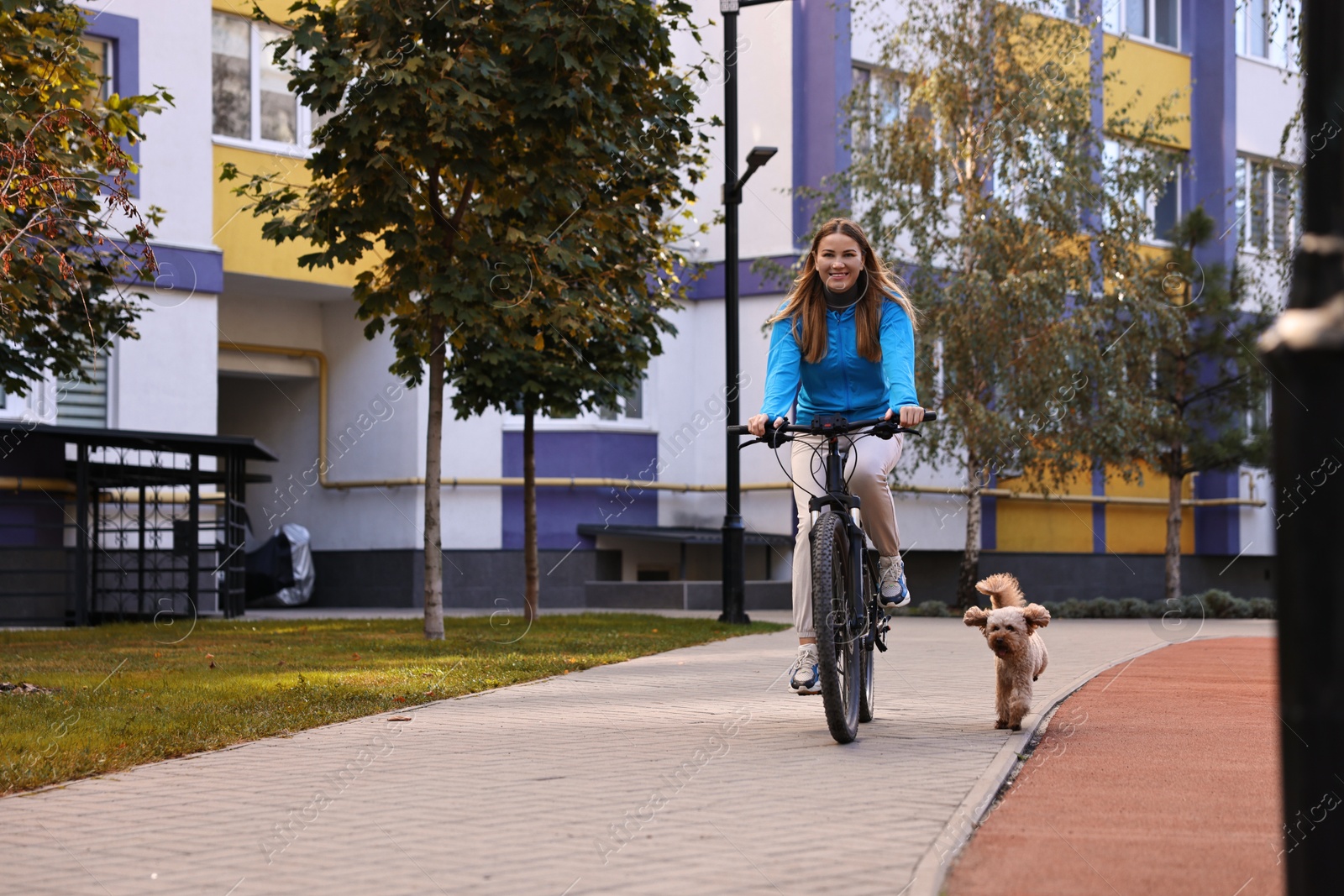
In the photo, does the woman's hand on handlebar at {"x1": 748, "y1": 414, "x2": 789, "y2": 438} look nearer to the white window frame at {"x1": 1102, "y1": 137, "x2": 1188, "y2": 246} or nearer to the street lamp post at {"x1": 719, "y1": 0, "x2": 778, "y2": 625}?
the street lamp post at {"x1": 719, "y1": 0, "x2": 778, "y2": 625}

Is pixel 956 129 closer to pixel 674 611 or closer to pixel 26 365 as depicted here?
pixel 674 611

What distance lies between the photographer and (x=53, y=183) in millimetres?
8859

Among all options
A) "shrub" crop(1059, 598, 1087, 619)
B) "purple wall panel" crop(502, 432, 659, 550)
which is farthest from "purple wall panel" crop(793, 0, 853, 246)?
"shrub" crop(1059, 598, 1087, 619)

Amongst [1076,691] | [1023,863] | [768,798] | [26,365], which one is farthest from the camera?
[26,365]

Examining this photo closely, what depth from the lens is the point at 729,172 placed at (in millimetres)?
16578

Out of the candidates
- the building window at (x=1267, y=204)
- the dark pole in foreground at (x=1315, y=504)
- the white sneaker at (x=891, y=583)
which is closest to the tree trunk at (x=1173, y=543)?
the building window at (x=1267, y=204)

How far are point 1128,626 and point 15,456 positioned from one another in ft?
45.0

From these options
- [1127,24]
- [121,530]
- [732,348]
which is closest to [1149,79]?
[1127,24]

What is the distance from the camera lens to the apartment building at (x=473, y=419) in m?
20.4

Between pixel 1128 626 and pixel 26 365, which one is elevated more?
pixel 26 365

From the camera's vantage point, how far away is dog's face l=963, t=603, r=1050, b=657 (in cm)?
642

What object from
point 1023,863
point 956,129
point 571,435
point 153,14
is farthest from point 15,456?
point 1023,863

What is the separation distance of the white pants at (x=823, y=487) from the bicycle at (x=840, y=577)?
0.05m

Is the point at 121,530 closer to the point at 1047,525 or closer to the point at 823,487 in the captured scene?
the point at 823,487
